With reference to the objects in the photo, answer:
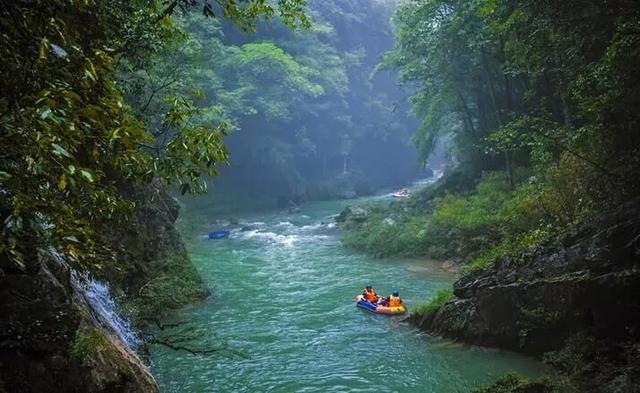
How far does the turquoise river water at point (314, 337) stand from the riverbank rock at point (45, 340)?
2645mm

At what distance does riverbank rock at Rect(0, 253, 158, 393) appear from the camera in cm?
404

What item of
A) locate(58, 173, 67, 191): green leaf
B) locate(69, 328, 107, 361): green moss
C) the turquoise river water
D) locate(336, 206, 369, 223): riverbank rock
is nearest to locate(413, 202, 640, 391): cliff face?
the turquoise river water

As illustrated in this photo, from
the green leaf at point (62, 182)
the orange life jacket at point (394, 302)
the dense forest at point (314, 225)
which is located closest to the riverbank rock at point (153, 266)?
the dense forest at point (314, 225)

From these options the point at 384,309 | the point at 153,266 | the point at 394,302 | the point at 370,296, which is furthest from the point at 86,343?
the point at 370,296

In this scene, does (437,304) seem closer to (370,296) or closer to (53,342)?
(370,296)

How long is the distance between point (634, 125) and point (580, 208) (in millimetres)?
2709

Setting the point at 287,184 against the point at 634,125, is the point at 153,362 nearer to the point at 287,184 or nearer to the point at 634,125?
the point at 634,125

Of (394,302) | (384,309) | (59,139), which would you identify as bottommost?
(384,309)

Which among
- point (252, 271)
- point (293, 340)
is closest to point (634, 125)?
point (293, 340)

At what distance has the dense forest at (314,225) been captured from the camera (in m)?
3.19

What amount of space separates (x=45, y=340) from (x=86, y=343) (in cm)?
47

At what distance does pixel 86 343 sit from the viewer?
4727 mm

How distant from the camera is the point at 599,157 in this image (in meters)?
9.32

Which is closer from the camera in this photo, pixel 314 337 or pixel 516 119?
pixel 314 337
